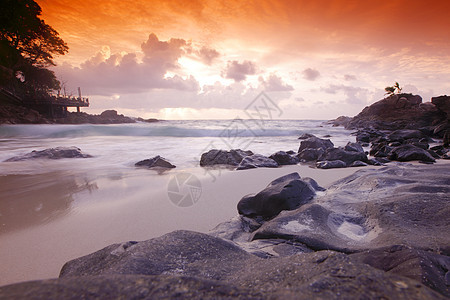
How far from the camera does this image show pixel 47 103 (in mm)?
31719

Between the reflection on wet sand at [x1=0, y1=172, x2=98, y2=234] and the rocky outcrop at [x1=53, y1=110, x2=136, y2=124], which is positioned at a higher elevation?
the rocky outcrop at [x1=53, y1=110, x2=136, y2=124]

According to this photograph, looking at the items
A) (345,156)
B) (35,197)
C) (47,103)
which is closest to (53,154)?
(35,197)

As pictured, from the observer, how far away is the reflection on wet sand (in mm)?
2799

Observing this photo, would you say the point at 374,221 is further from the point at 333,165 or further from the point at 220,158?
the point at 220,158

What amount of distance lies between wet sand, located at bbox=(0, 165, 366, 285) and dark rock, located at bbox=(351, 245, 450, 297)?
1719 mm

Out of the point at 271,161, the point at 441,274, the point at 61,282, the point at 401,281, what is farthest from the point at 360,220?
the point at 271,161

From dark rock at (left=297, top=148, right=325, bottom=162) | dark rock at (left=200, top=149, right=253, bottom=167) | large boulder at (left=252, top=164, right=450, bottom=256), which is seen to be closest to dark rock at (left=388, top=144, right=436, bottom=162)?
dark rock at (left=297, top=148, right=325, bottom=162)

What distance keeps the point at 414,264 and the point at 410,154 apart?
6.57m

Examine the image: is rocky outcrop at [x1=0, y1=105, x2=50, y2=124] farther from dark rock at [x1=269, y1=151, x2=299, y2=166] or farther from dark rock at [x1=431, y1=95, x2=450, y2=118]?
dark rock at [x1=431, y1=95, x2=450, y2=118]

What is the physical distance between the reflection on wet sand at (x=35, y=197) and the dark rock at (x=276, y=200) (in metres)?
2.43

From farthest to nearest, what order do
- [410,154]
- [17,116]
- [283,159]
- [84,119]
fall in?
[84,119] → [17,116] → [283,159] → [410,154]

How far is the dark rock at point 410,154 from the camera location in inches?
231

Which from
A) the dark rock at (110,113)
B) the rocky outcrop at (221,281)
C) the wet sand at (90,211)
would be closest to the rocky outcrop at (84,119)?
the dark rock at (110,113)

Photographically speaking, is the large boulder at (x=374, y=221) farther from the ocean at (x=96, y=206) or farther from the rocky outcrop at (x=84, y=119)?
the rocky outcrop at (x=84, y=119)
